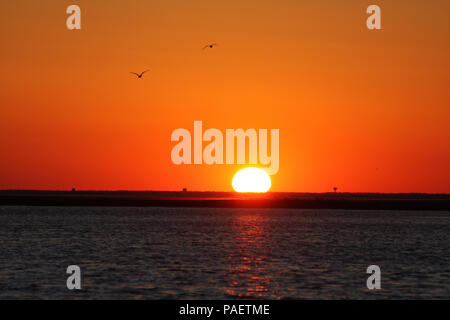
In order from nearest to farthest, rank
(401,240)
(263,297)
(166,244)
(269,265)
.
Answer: (263,297)
(269,265)
(166,244)
(401,240)

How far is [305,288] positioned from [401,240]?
5479 cm

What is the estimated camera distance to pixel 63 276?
4597 centimetres

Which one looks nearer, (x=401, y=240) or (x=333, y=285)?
(x=333, y=285)

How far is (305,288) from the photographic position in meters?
41.3

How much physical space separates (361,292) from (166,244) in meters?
40.6

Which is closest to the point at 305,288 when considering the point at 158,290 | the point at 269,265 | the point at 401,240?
the point at 158,290
